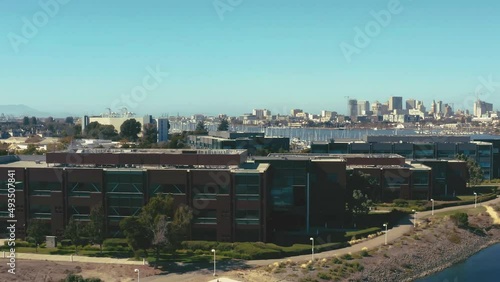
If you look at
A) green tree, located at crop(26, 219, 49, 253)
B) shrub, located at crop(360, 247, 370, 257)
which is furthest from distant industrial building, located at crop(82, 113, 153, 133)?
shrub, located at crop(360, 247, 370, 257)

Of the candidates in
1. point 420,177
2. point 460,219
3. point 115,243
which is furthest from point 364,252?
point 420,177

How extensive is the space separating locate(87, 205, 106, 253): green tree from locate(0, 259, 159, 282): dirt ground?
2.68 m

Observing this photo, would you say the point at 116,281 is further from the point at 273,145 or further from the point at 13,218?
the point at 273,145

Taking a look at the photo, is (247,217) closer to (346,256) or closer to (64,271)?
(346,256)

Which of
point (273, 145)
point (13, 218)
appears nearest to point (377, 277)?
point (13, 218)

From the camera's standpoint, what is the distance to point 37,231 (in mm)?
38031

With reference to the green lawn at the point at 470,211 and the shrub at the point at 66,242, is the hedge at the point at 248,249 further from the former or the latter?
the green lawn at the point at 470,211

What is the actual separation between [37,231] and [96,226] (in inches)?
175

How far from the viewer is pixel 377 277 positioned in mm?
37688

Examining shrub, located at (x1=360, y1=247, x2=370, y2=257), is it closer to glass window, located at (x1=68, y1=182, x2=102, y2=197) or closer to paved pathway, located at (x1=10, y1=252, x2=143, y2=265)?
paved pathway, located at (x1=10, y1=252, x2=143, y2=265)

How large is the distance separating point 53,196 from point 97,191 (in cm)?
363

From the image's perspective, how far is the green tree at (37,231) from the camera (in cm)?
3803

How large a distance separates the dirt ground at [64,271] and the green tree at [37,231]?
9.63 feet

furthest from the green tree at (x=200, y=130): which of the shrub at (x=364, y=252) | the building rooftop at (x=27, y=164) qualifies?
the shrub at (x=364, y=252)
